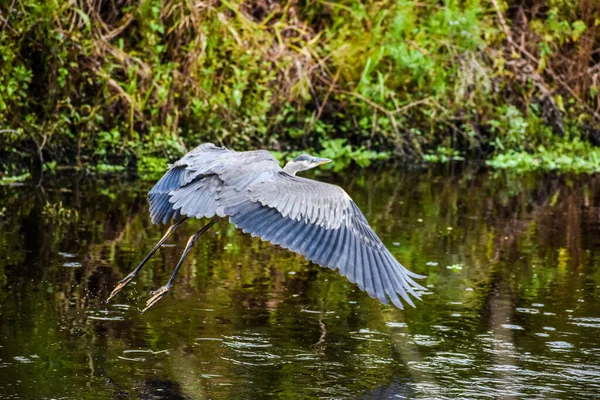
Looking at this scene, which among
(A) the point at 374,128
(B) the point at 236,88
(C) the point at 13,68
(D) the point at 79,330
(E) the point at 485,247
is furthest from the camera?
(A) the point at 374,128

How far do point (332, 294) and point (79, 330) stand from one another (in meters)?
1.90

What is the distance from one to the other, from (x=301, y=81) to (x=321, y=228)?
8.58 m

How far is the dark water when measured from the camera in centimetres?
551

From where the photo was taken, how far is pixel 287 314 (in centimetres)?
692

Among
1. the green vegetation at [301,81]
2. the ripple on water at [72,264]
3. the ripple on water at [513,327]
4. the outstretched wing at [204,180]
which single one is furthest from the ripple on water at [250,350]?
the green vegetation at [301,81]

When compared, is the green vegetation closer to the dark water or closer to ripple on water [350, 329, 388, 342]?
the dark water

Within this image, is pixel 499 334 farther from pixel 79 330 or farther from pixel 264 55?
pixel 264 55

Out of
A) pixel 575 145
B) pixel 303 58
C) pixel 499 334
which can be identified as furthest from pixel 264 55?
pixel 499 334

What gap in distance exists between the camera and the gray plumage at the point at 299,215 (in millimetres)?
5777

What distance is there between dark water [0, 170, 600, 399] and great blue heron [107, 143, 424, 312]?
44cm

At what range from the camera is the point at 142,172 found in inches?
519

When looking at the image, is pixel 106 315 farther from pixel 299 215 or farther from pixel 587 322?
pixel 587 322

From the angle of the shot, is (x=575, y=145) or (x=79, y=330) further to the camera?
(x=575, y=145)

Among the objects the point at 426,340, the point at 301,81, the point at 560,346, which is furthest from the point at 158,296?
the point at 301,81
